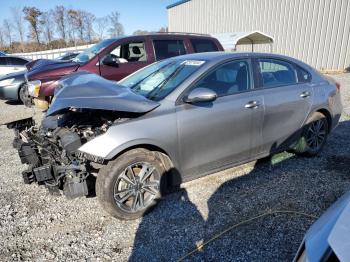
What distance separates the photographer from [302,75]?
441 centimetres

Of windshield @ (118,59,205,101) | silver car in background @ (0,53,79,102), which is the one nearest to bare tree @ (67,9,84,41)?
silver car in background @ (0,53,79,102)

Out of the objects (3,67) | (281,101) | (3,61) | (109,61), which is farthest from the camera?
(3,61)

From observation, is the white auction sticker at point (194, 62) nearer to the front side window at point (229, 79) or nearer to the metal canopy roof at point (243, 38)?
the front side window at point (229, 79)

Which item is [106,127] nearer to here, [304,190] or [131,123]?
[131,123]

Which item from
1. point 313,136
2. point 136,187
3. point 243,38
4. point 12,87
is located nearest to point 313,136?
point 313,136

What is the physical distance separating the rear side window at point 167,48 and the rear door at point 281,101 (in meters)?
3.41

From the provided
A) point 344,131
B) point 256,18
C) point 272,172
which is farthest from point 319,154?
point 256,18

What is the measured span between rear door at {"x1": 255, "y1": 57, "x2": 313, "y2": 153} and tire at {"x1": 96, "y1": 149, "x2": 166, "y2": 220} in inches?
62.4

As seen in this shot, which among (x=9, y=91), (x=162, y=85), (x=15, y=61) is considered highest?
(x=162, y=85)

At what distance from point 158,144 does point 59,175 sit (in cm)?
106

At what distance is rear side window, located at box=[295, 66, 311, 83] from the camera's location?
4371 mm

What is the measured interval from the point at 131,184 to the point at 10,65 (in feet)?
39.6

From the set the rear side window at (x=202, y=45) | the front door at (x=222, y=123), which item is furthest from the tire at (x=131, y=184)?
the rear side window at (x=202, y=45)

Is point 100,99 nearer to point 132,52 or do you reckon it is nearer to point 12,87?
point 132,52
